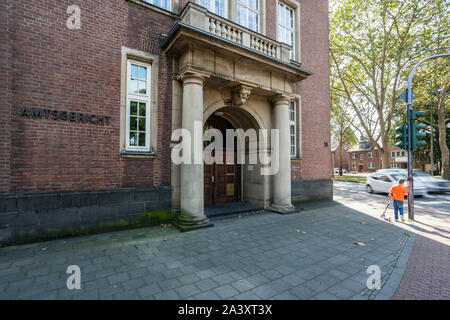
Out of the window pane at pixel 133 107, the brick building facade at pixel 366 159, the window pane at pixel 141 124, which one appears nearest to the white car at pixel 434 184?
the window pane at pixel 141 124

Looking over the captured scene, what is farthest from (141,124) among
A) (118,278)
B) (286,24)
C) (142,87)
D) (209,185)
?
(286,24)

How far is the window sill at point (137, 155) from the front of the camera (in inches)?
235

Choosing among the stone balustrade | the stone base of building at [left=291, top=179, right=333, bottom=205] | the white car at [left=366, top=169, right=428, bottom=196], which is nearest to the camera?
the stone balustrade

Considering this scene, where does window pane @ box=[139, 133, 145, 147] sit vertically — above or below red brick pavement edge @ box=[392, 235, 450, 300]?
above

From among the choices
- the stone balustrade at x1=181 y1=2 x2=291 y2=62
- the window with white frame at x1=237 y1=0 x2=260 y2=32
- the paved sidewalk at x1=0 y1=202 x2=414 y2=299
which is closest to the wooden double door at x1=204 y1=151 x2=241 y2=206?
the paved sidewalk at x1=0 y1=202 x2=414 y2=299

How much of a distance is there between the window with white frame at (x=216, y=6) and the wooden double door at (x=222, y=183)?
552cm

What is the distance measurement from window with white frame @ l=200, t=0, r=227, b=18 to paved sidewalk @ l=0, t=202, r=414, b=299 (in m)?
7.85

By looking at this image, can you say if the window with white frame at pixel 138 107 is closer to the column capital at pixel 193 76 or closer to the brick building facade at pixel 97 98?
the brick building facade at pixel 97 98

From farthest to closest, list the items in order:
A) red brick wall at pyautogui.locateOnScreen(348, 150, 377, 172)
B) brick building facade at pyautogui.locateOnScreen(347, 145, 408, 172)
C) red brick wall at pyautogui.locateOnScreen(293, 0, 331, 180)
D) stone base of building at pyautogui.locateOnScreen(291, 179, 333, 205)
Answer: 1. red brick wall at pyautogui.locateOnScreen(348, 150, 377, 172)
2. brick building facade at pyautogui.locateOnScreen(347, 145, 408, 172)
3. red brick wall at pyautogui.locateOnScreen(293, 0, 331, 180)
4. stone base of building at pyautogui.locateOnScreen(291, 179, 333, 205)

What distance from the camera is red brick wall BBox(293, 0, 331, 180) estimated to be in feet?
35.2

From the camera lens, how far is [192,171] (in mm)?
6039

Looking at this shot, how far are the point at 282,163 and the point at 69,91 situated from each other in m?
7.16

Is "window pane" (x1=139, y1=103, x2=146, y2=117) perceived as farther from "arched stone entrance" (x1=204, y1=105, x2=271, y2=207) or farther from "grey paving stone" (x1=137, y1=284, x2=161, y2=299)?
"grey paving stone" (x1=137, y1=284, x2=161, y2=299)
